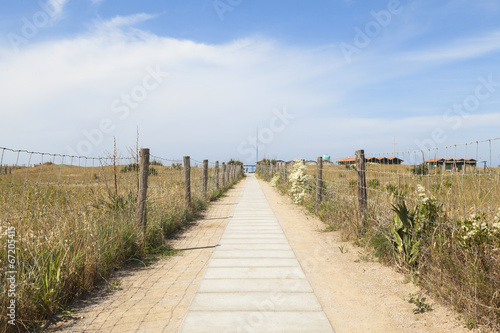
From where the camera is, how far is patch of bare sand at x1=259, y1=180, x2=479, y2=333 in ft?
11.4

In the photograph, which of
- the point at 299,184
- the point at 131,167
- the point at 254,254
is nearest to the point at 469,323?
the point at 254,254

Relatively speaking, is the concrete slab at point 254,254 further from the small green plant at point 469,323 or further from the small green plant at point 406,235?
the small green plant at point 469,323

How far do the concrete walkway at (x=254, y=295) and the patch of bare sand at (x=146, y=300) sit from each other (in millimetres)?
180

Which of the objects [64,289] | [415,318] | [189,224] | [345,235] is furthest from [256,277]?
[189,224]

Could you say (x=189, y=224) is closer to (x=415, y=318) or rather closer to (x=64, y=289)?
(x=64, y=289)

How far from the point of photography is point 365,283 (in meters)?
4.73

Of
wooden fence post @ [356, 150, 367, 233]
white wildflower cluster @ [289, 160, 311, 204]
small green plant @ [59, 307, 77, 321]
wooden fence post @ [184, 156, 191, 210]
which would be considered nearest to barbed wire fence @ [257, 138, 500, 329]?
wooden fence post @ [356, 150, 367, 233]

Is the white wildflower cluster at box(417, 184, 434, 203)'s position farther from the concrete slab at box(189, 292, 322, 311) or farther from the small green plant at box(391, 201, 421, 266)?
the concrete slab at box(189, 292, 322, 311)

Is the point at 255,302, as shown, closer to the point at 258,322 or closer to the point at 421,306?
the point at 258,322

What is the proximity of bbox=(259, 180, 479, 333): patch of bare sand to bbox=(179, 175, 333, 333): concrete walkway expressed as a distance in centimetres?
21

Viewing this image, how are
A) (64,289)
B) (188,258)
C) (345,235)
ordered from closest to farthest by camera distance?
(64,289) → (188,258) → (345,235)

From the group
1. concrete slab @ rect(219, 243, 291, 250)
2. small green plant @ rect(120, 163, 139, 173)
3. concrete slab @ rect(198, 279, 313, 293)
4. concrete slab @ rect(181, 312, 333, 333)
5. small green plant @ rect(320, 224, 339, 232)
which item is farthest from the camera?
small green plant @ rect(320, 224, 339, 232)

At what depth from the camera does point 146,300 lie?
13.5ft

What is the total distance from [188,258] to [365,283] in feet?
9.62
